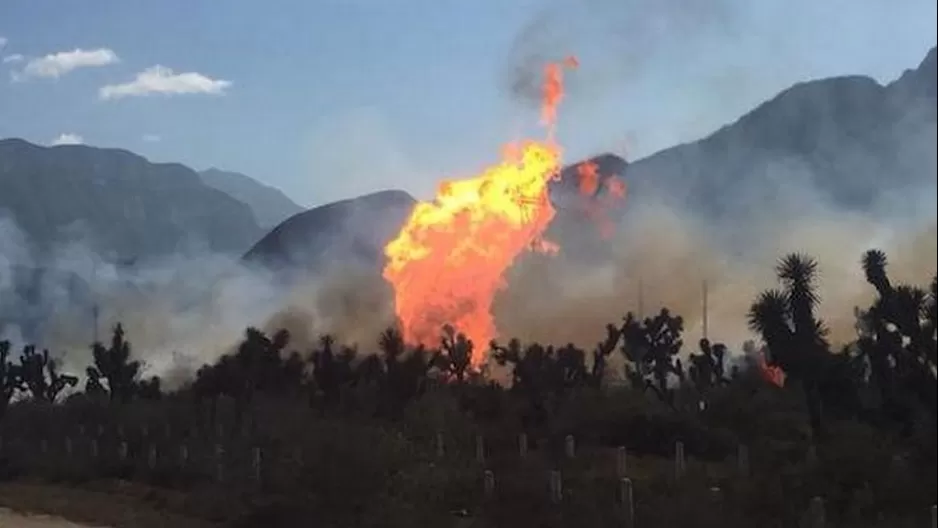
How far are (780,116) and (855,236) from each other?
1474 millimetres

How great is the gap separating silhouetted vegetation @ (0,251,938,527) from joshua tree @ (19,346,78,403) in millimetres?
98

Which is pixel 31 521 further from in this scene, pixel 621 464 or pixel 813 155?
pixel 813 155

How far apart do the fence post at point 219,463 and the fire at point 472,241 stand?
20.1 ft

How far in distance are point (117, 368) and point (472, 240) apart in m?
18.9

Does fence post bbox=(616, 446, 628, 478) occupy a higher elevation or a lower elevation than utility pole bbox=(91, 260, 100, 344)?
lower

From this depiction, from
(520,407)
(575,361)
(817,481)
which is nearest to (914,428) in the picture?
(817,481)

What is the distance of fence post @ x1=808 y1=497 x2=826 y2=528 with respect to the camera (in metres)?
12.1

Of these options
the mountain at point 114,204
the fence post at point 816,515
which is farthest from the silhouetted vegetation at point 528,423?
the mountain at point 114,204

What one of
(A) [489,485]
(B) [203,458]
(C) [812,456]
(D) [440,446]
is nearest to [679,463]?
(A) [489,485]

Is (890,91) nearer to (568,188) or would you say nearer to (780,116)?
(780,116)

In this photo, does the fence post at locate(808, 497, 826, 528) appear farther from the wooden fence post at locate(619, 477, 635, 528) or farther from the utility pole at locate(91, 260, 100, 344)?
the utility pole at locate(91, 260, 100, 344)

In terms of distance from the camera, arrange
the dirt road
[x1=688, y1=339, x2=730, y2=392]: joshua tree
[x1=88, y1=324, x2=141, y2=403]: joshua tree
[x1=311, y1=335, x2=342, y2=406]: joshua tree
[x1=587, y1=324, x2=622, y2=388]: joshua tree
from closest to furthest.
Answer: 1. the dirt road
2. [x1=688, y1=339, x2=730, y2=392]: joshua tree
3. [x1=587, y1=324, x2=622, y2=388]: joshua tree
4. [x1=311, y1=335, x2=342, y2=406]: joshua tree
5. [x1=88, y1=324, x2=141, y2=403]: joshua tree

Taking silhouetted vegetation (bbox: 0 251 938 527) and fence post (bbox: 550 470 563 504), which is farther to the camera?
fence post (bbox: 550 470 563 504)

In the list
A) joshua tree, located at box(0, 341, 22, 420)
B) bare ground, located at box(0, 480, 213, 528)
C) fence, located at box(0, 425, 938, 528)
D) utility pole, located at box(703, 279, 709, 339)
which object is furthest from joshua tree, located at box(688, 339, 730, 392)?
joshua tree, located at box(0, 341, 22, 420)
